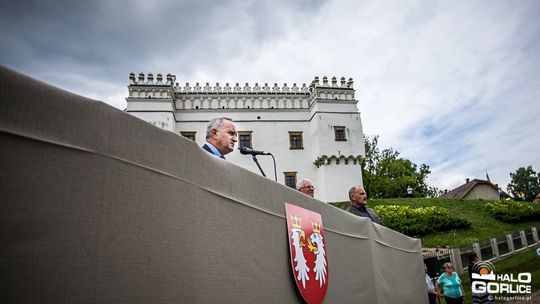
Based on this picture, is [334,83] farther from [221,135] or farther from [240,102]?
[221,135]

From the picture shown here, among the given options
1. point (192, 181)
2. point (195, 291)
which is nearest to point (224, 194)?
point (192, 181)

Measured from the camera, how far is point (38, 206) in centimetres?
107

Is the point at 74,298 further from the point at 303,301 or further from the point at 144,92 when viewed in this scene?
the point at 144,92

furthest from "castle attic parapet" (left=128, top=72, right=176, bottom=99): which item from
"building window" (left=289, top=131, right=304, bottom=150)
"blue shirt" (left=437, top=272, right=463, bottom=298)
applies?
"blue shirt" (left=437, top=272, right=463, bottom=298)

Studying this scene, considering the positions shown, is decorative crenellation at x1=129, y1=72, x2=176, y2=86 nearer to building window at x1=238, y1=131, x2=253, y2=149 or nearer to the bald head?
building window at x1=238, y1=131, x2=253, y2=149

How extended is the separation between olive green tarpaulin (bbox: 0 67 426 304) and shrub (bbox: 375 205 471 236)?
57.4 feet

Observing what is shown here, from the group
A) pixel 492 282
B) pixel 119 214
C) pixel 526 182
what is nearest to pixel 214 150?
pixel 119 214

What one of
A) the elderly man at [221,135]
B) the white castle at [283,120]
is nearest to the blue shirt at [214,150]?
the elderly man at [221,135]

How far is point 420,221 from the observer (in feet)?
60.0

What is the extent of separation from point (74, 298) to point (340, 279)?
6.99 ft

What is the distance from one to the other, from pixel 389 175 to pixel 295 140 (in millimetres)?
19902

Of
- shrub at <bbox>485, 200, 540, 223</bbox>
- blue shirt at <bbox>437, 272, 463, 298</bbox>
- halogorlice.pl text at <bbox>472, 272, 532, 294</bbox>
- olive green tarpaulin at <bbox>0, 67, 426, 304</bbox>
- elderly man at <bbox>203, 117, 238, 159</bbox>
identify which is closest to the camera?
olive green tarpaulin at <bbox>0, 67, 426, 304</bbox>

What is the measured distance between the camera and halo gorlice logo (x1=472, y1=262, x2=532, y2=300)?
682cm

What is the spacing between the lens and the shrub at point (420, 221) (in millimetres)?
17641
